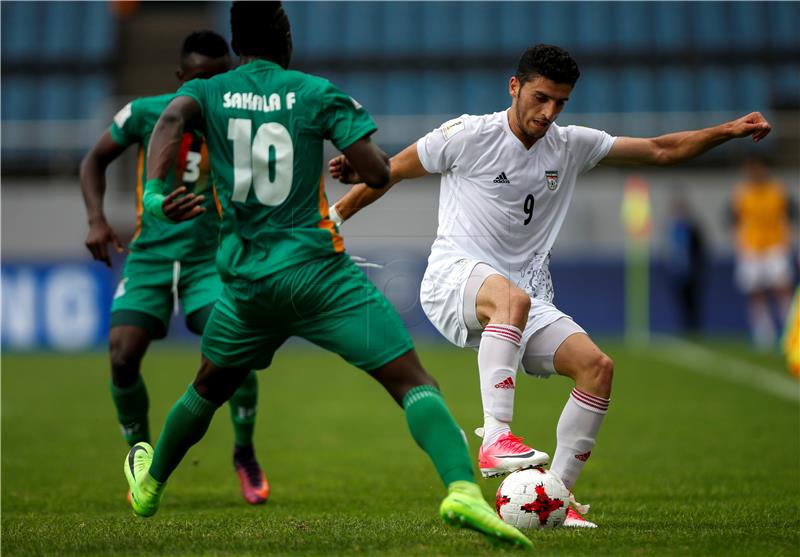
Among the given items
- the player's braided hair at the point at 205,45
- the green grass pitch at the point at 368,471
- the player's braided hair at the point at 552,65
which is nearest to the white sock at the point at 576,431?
the green grass pitch at the point at 368,471

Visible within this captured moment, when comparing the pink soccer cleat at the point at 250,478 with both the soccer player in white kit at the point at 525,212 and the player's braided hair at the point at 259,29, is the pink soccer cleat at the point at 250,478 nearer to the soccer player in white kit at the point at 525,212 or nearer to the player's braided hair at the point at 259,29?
the soccer player in white kit at the point at 525,212

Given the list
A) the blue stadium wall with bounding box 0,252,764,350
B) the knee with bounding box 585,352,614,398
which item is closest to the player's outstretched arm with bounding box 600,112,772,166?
the knee with bounding box 585,352,614,398

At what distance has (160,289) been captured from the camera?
677 centimetres

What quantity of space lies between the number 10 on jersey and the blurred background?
13.9 m

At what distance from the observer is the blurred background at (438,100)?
66.5ft

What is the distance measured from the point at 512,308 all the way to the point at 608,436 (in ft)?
16.9

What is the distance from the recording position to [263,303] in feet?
15.6

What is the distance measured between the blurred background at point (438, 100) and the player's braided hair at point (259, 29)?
13.8 metres

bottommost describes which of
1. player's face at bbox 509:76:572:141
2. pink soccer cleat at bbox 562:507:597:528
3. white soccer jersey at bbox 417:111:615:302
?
pink soccer cleat at bbox 562:507:597:528

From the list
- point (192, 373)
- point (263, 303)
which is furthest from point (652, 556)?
point (192, 373)

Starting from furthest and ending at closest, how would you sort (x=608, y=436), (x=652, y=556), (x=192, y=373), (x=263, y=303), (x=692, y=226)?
(x=692, y=226) → (x=192, y=373) → (x=608, y=436) → (x=263, y=303) → (x=652, y=556)

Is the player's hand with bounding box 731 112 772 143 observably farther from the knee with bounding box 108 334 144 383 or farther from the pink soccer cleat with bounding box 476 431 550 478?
the knee with bounding box 108 334 144 383

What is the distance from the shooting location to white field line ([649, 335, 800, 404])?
525 inches

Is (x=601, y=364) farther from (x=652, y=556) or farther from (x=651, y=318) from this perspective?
(x=651, y=318)
